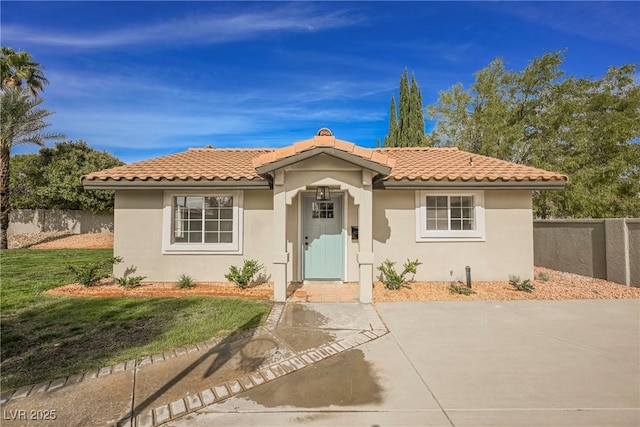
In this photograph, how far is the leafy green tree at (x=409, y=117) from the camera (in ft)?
78.3

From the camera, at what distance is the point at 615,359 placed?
4199mm

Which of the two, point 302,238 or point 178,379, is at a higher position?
point 302,238

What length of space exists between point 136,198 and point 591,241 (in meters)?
13.8

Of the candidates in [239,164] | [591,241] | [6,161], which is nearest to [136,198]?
[239,164]

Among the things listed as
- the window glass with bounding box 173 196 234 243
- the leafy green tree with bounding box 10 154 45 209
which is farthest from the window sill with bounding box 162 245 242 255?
the leafy green tree with bounding box 10 154 45 209

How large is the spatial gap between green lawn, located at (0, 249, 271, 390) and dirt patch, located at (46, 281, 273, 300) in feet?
1.27

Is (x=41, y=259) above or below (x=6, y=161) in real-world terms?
below

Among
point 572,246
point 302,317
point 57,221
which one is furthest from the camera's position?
point 57,221

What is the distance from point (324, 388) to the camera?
349 cm

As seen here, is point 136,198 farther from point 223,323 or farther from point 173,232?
point 223,323

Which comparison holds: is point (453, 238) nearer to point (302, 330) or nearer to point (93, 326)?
point (302, 330)

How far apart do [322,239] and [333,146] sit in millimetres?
3219

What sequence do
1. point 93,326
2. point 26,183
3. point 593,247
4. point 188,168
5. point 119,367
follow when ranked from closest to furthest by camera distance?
point 119,367
point 93,326
point 188,168
point 593,247
point 26,183

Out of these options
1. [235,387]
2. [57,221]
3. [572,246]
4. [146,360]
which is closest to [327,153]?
[235,387]
